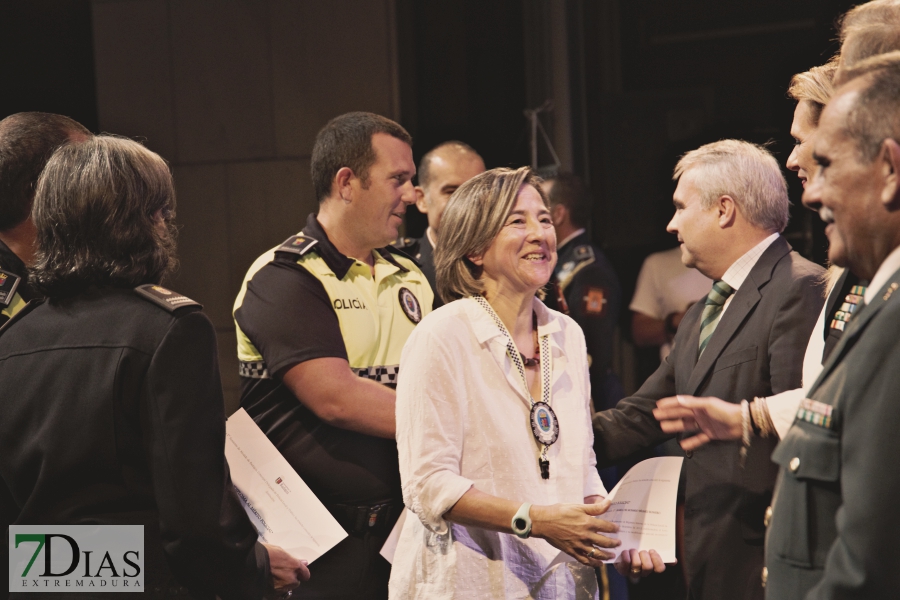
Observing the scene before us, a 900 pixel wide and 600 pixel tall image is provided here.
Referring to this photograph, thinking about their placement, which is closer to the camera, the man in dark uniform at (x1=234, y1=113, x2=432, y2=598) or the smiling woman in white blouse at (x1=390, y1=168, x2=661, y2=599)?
the smiling woman in white blouse at (x1=390, y1=168, x2=661, y2=599)

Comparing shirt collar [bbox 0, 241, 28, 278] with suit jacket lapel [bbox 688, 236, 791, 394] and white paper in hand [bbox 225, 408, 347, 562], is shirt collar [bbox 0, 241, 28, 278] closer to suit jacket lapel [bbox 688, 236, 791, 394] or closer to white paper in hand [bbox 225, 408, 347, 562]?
white paper in hand [bbox 225, 408, 347, 562]

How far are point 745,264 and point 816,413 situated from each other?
1381mm

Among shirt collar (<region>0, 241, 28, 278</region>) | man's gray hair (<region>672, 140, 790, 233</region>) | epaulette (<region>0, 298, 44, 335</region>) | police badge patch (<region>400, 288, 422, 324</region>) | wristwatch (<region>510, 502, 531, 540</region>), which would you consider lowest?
wristwatch (<region>510, 502, 531, 540</region>)

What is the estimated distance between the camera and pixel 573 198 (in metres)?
4.79

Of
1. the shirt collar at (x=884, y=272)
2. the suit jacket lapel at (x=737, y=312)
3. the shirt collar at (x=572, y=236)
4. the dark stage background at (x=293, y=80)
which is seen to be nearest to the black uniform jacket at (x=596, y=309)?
the shirt collar at (x=572, y=236)

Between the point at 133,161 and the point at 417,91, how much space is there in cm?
316

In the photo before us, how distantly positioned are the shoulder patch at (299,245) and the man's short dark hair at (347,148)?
255 mm

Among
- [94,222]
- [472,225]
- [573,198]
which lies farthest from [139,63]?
[94,222]

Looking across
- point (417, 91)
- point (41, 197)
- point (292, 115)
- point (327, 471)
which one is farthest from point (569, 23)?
point (41, 197)

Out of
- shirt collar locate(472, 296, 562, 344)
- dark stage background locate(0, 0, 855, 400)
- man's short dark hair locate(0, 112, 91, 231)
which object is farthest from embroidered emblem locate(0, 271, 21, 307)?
dark stage background locate(0, 0, 855, 400)

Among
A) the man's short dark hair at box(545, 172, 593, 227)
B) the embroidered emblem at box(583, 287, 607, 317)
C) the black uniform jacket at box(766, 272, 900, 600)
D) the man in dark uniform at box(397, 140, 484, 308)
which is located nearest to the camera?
the black uniform jacket at box(766, 272, 900, 600)

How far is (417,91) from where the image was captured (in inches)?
188

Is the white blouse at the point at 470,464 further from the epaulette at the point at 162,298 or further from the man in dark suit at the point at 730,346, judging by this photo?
the epaulette at the point at 162,298

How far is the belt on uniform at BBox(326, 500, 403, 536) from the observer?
2.47 m
